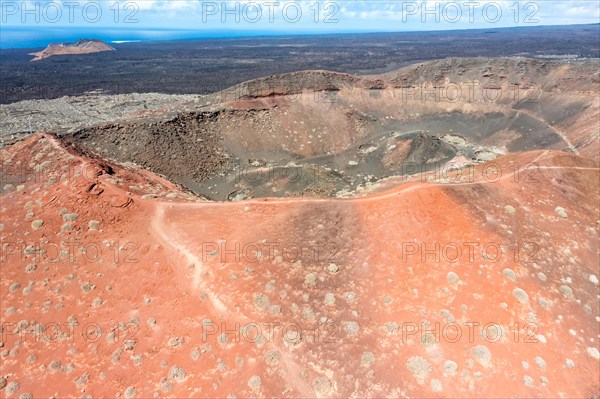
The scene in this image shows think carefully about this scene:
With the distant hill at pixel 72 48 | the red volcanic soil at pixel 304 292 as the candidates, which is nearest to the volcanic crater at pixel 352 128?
the red volcanic soil at pixel 304 292

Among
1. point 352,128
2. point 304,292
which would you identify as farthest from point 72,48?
point 304,292

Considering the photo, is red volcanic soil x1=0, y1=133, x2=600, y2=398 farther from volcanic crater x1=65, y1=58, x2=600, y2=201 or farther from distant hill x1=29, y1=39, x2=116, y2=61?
distant hill x1=29, y1=39, x2=116, y2=61

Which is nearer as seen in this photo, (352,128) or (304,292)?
(304,292)

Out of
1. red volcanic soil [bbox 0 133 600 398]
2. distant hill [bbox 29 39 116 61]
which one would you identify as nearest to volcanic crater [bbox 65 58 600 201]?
red volcanic soil [bbox 0 133 600 398]

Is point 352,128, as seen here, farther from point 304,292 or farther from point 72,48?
point 72,48

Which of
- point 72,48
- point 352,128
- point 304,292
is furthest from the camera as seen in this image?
point 72,48

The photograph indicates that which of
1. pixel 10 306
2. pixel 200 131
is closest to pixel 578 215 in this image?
pixel 10 306
